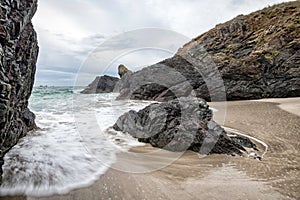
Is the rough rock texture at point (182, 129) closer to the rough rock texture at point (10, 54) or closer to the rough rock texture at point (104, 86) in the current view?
the rough rock texture at point (10, 54)

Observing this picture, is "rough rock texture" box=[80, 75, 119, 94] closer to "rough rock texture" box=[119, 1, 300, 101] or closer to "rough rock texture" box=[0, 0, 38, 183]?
"rough rock texture" box=[119, 1, 300, 101]

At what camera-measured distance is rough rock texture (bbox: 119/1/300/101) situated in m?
16.3

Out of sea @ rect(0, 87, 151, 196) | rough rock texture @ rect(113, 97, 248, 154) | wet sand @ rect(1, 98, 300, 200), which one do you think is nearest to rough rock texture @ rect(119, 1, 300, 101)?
rough rock texture @ rect(113, 97, 248, 154)

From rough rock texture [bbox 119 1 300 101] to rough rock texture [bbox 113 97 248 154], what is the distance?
12241 mm

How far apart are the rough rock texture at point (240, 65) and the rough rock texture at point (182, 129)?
40.2ft

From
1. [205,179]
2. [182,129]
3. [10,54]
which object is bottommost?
[205,179]

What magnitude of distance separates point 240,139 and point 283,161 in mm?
1336

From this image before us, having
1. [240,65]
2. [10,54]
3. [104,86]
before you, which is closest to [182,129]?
[10,54]

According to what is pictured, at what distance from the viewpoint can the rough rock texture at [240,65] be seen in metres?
16.3

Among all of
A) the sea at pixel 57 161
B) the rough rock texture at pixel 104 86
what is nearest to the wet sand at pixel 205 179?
the sea at pixel 57 161

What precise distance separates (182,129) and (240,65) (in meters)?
15.0

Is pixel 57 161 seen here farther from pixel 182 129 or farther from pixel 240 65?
pixel 240 65

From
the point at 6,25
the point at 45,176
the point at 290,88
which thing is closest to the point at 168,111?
the point at 45,176

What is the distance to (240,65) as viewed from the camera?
57.6 ft
